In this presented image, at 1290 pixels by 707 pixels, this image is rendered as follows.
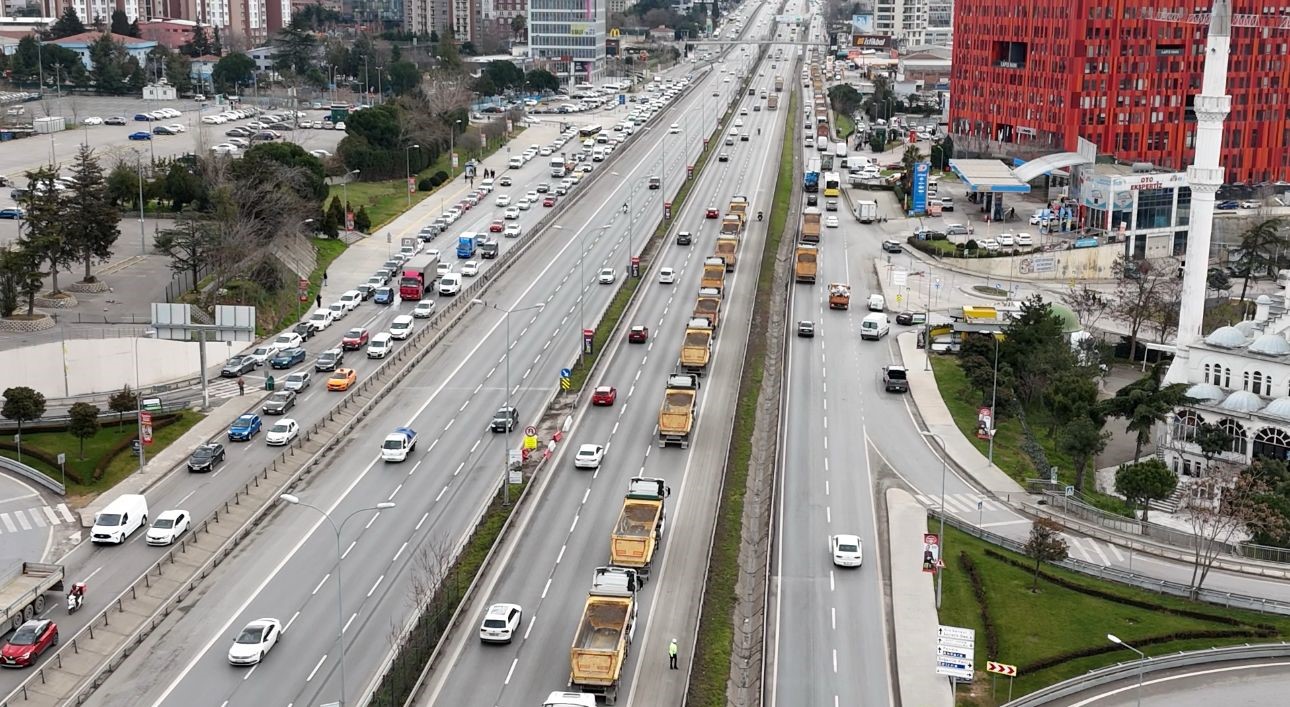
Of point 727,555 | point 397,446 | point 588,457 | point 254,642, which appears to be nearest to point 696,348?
point 588,457

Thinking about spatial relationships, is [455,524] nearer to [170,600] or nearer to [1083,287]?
[170,600]

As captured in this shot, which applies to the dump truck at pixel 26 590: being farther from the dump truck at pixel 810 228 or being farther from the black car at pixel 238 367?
the dump truck at pixel 810 228

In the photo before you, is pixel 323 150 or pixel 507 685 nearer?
pixel 507 685

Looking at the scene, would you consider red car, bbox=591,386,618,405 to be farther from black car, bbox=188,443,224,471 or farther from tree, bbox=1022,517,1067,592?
tree, bbox=1022,517,1067,592

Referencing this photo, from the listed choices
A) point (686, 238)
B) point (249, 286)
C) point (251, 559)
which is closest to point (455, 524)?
point (251, 559)

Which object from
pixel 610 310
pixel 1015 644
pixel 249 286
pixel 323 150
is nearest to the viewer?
pixel 1015 644

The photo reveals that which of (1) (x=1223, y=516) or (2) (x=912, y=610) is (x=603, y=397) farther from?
(1) (x=1223, y=516)
